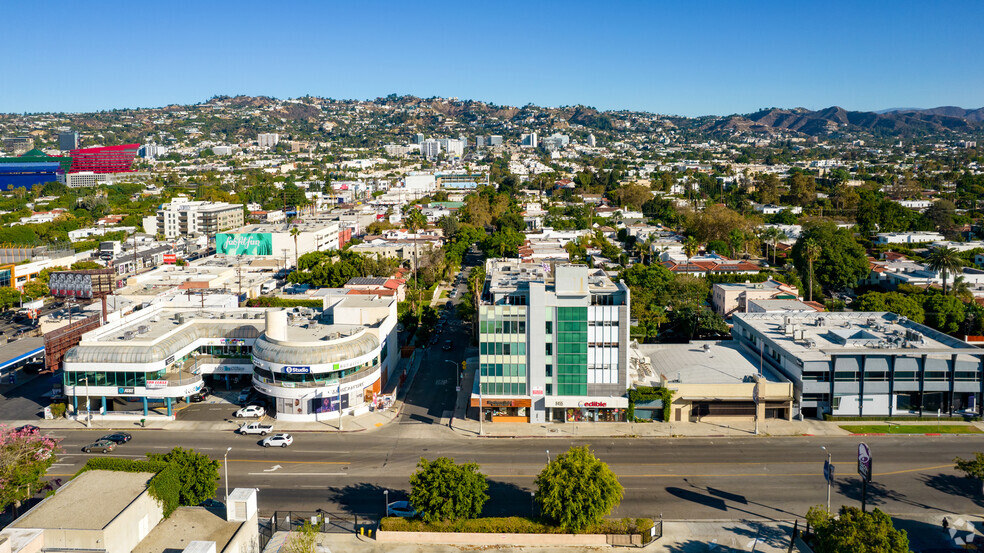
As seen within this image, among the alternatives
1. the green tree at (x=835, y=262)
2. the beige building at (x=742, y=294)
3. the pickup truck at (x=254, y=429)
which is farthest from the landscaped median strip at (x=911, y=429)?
the green tree at (x=835, y=262)

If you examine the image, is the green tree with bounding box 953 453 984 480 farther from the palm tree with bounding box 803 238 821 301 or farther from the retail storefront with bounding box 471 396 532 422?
the palm tree with bounding box 803 238 821 301

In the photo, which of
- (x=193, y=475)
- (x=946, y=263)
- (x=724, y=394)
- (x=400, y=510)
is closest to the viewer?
(x=193, y=475)

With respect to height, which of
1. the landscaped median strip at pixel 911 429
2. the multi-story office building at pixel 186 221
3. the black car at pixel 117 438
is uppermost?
the multi-story office building at pixel 186 221

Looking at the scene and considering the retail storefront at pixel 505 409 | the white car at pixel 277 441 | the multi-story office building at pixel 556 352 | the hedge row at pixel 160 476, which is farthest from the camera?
the retail storefront at pixel 505 409

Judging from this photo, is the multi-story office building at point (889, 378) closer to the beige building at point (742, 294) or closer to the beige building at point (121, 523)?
the beige building at point (742, 294)

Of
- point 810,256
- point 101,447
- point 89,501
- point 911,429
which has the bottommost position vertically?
point 911,429

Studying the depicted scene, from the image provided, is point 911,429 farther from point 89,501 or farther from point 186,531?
point 89,501

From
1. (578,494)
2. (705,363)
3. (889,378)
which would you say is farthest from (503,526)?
(889,378)
